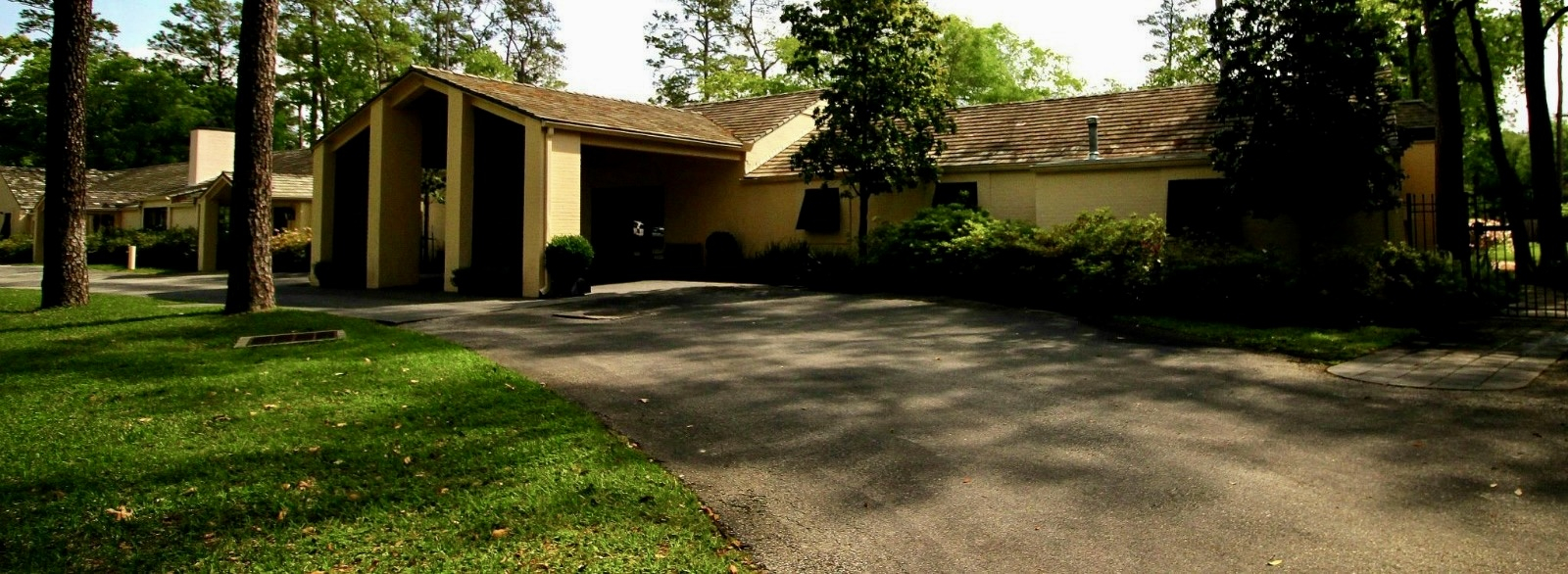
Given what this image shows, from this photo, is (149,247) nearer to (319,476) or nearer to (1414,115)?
(319,476)

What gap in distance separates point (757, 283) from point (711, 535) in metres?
14.4

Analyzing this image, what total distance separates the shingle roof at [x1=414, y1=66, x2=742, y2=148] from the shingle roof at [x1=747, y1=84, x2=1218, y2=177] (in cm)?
181

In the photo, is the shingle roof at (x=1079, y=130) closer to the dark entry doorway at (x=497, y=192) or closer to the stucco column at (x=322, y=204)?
the dark entry doorway at (x=497, y=192)

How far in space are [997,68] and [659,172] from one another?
27365mm

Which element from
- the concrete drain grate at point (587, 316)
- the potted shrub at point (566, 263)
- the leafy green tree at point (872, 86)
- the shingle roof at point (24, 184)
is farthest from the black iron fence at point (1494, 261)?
the shingle roof at point (24, 184)

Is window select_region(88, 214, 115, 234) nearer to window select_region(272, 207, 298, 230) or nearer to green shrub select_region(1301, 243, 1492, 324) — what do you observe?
window select_region(272, 207, 298, 230)

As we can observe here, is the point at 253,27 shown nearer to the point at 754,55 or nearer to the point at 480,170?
the point at 480,170

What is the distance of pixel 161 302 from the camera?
45.9 feet

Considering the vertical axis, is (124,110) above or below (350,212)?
above

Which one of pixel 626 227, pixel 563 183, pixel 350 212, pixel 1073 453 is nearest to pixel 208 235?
pixel 350 212

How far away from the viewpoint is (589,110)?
17797mm

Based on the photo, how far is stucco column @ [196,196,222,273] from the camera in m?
27.3

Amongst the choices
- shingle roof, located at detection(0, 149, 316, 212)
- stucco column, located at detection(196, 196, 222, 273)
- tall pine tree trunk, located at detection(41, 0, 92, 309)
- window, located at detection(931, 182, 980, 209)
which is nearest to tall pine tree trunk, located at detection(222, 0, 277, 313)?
tall pine tree trunk, located at detection(41, 0, 92, 309)

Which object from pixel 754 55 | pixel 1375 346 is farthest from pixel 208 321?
pixel 754 55
